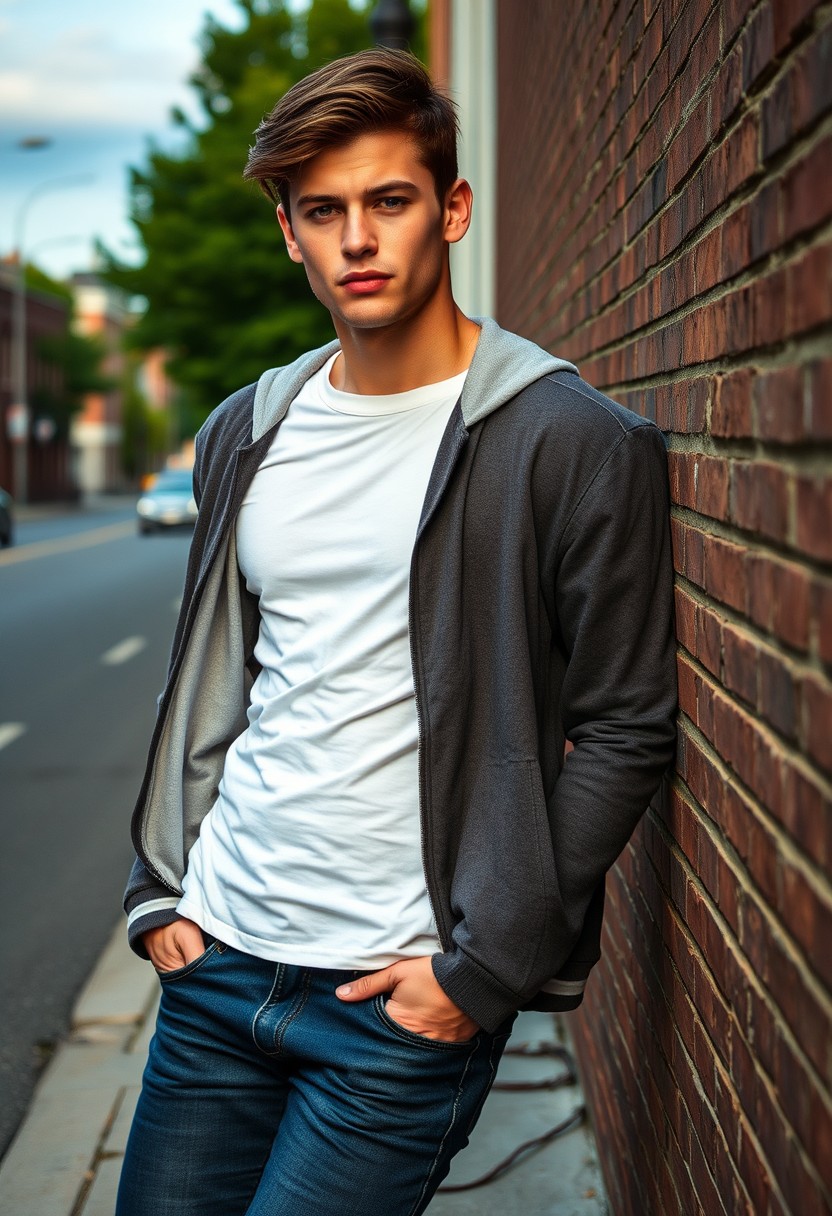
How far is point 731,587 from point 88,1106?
3110 millimetres

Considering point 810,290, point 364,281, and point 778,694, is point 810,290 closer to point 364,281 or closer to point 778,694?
point 778,694

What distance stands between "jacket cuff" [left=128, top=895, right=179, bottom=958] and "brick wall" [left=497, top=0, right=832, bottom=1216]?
0.74m

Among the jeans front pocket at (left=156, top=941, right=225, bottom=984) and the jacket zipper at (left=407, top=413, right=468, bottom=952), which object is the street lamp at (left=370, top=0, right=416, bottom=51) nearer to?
the jacket zipper at (left=407, top=413, right=468, bottom=952)

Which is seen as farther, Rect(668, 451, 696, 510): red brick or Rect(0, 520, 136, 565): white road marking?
Rect(0, 520, 136, 565): white road marking

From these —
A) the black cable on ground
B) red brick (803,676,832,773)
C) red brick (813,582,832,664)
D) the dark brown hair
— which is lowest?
the black cable on ground

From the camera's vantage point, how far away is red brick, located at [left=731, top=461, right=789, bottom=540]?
140 centimetres

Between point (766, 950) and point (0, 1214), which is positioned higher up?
point (766, 950)

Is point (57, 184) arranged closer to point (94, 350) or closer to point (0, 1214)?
point (94, 350)

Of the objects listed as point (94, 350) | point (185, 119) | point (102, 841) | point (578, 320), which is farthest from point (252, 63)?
point (94, 350)

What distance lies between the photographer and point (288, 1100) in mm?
2135

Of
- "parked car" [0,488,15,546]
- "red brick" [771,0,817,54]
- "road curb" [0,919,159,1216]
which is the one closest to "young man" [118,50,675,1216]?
"red brick" [771,0,817,54]

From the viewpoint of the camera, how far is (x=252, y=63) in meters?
30.4

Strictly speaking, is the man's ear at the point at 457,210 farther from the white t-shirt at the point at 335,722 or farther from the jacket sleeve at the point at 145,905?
the jacket sleeve at the point at 145,905

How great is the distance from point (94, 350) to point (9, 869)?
61.1 m
